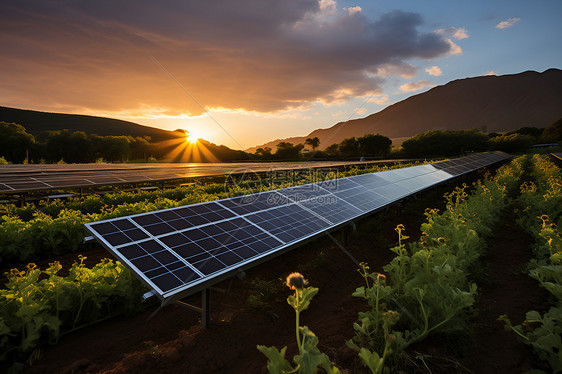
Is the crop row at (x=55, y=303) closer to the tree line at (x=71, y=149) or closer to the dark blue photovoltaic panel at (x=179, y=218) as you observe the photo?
the dark blue photovoltaic panel at (x=179, y=218)

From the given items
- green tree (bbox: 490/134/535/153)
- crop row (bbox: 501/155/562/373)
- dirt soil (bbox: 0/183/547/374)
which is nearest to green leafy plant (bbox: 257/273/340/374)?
dirt soil (bbox: 0/183/547/374)

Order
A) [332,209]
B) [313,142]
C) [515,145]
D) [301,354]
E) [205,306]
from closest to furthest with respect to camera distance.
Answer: [301,354]
[205,306]
[332,209]
[515,145]
[313,142]

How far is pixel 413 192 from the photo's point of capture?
12164mm

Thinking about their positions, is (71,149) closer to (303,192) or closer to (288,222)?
(303,192)

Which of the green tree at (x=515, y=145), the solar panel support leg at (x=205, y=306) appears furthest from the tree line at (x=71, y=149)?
the green tree at (x=515, y=145)

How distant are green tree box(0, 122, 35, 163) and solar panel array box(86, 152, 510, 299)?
59516 millimetres

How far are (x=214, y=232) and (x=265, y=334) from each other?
7.05 ft

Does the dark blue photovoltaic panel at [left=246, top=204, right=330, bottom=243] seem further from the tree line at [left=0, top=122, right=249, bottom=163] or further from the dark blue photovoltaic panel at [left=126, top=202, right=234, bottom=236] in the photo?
the tree line at [left=0, top=122, right=249, bottom=163]

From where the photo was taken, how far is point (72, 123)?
136125 millimetres

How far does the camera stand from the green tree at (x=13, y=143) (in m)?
48.1

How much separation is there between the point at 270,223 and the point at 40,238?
20.9 ft

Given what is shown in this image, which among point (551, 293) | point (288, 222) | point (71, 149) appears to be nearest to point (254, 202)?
point (288, 222)

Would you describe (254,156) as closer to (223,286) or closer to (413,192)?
(413,192)

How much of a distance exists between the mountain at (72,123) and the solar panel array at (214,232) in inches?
5644
